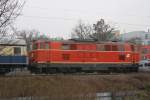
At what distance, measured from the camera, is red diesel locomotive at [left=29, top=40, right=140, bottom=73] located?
3112 cm

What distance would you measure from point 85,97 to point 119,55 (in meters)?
17.7

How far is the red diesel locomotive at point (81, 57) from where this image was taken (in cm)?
3112

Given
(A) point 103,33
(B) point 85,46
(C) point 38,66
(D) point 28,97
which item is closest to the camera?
(D) point 28,97

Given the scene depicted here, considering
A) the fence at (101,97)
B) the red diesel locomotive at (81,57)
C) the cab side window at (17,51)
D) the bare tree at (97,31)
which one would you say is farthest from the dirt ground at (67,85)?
the bare tree at (97,31)

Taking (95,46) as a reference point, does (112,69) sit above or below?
below

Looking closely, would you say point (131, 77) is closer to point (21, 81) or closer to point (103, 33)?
point (21, 81)

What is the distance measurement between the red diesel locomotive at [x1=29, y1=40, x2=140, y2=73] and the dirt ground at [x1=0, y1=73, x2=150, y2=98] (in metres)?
5.81

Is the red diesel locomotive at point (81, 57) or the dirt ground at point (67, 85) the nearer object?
the dirt ground at point (67, 85)

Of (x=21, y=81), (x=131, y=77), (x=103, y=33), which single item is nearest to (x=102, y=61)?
(x=131, y=77)

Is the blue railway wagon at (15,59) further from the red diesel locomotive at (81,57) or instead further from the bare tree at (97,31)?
the bare tree at (97,31)

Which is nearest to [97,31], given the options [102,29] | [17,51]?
[102,29]

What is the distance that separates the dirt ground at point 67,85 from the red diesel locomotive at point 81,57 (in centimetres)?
581

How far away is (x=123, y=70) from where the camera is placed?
3469 centimetres

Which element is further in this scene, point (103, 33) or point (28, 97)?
point (103, 33)
